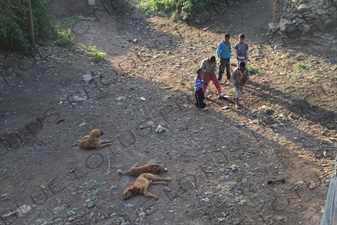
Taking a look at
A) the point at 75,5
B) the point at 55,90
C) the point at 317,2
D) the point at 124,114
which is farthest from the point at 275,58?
the point at 75,5

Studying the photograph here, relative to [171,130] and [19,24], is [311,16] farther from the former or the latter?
[19,24]

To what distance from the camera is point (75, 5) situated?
17125 mm

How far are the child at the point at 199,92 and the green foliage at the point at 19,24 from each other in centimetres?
519

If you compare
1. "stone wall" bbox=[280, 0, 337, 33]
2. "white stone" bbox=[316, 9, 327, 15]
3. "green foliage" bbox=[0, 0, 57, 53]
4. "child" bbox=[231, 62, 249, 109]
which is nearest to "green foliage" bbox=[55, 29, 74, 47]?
"green foliage" bbox=[0, 0, 57, 53]

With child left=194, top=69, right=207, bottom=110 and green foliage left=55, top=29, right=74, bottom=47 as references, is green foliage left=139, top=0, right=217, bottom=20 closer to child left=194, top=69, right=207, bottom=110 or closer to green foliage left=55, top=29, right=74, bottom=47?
green foliage left=55, top=29, right=74, bottom=47

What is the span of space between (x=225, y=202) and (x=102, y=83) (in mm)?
5693

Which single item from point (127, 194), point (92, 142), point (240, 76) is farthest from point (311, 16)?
point (127, 194)

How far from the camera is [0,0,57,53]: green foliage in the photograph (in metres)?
11.7

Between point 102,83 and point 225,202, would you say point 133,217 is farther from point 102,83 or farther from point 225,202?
point 102,83

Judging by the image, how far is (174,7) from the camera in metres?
16.1

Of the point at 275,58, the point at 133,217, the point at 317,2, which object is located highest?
the point at 317,2

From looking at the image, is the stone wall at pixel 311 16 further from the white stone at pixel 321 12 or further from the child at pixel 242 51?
the child at pixel 242 51

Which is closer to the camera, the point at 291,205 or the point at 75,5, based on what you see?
the point at 291,205

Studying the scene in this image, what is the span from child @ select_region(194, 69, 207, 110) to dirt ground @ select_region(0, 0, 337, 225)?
0.62 ft
